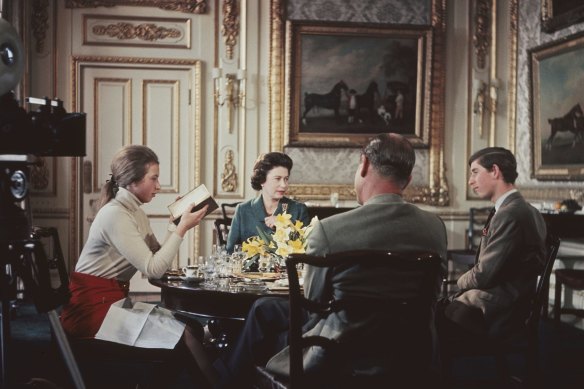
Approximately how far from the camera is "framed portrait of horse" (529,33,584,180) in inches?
238

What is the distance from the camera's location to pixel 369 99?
23.9 feet

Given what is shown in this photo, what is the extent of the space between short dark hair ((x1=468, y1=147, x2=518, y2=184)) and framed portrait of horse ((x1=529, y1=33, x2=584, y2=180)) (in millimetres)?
2926

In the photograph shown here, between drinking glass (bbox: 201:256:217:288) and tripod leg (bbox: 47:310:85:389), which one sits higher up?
drinking glass (bbox: 201:256:217:288)

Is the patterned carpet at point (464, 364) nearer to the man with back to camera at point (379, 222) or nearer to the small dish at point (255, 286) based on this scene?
the small dish at point (255, 286)

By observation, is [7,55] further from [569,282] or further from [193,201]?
[569,282]

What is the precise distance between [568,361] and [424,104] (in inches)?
131

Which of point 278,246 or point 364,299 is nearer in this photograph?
point 364,299

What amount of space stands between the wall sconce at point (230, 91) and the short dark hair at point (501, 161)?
4019mm

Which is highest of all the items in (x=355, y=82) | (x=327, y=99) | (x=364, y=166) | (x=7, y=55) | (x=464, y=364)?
(x=355, y=82)

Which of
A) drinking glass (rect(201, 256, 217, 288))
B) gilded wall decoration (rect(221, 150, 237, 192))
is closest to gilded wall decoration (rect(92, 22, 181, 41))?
gilded wall decoration (rect(221, 150, 237, 192))

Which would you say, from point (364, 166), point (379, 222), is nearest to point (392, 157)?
point (364, 166)

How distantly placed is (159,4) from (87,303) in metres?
4.75

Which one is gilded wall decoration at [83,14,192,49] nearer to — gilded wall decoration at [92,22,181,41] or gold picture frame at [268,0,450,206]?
gilded wall decoration at [92,22,181,41]

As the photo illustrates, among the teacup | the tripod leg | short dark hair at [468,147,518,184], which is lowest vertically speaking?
the tripod leg
